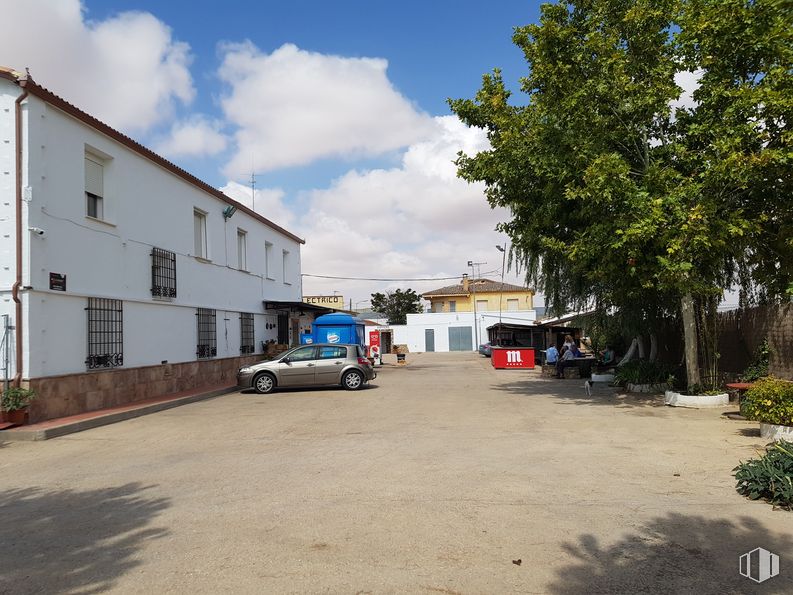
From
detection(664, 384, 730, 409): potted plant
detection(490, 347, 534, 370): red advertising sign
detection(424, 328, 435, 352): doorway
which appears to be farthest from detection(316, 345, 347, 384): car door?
detection(424, 328, 435, 352): doorway

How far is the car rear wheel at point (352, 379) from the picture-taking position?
1766 cm

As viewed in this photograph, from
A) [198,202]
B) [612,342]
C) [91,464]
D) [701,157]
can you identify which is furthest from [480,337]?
[91,464]

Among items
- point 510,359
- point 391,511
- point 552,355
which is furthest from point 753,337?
point 510,359

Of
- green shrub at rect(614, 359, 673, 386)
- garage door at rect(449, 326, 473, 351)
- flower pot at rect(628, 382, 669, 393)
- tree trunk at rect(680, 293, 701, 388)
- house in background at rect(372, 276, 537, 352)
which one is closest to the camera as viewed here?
tree trunk at rect(680, 293, 701, 388)

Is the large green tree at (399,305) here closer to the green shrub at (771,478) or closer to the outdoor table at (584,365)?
the outdoor table at (584,365)

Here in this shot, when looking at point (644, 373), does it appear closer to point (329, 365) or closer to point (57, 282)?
point (329, 365)

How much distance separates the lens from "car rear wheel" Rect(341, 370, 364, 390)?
1766 cm

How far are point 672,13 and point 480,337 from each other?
161ft

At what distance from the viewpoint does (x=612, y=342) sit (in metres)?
22.5

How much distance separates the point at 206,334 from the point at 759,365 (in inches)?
606

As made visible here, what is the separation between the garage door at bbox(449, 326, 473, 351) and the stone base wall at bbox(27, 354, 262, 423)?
139 ft

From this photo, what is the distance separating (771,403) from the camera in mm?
8273

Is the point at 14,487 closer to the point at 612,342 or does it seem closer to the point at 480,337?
the point at 612,342

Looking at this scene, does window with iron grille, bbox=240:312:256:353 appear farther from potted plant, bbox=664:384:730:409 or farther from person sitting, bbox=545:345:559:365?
potted plant, bbox=664:384:730:409
